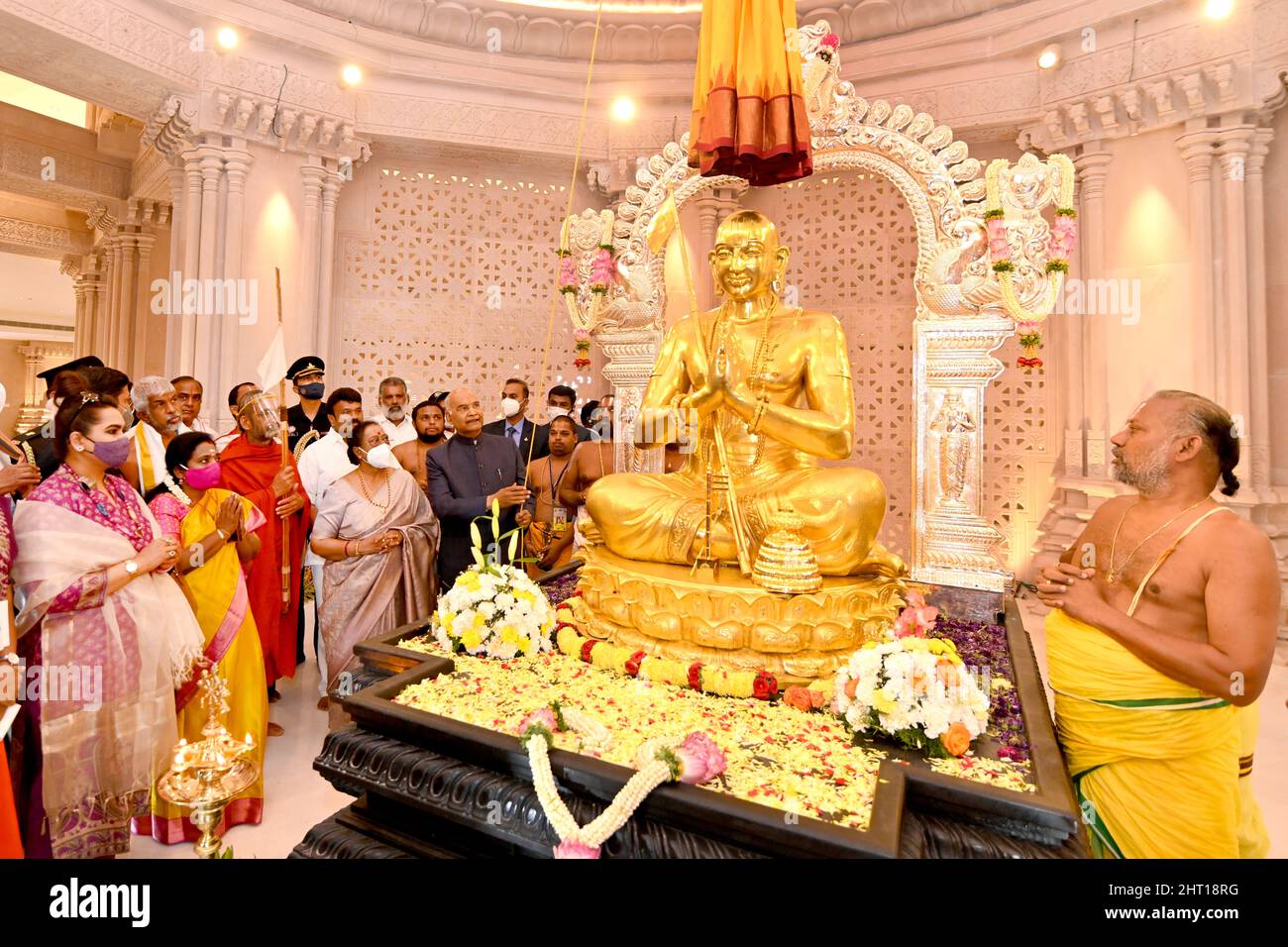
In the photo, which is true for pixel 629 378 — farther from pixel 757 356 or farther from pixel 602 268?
pixel 757 356

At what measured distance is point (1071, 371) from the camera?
20.1 ft

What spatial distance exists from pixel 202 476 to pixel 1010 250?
4274 millimetres

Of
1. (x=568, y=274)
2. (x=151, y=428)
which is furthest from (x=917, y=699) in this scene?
(x=151, y=428)

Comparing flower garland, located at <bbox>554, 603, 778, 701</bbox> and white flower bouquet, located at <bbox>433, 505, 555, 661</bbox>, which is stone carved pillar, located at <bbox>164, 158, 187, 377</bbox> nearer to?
white flower bouquet, located at <bbox>433, 505, 555, 661</bbox>

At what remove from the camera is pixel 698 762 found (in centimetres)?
175

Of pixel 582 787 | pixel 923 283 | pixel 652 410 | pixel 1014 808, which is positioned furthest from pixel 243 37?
pixel 1014 808

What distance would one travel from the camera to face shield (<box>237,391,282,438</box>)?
12.4ft

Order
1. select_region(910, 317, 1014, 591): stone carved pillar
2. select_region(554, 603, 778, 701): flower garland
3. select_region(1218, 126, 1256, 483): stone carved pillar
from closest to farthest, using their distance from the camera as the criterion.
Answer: select_region(554, 603, 778, 701): flower garland, select_region(910, 317, 1014, 591): stone carved pillar, select_region(1218, 126, 1256, 483): stone carved pillar

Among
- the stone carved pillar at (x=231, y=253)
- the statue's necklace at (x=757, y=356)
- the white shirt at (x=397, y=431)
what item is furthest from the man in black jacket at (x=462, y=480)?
the stone carved pillar at (x=231, y=253)

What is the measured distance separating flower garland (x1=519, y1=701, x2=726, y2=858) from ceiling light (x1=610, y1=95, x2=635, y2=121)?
6.91m

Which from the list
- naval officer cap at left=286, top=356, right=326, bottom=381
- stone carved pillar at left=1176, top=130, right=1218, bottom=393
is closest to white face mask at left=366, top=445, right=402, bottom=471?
naval officer cap at left=286, top=356, right=326, bottom=381

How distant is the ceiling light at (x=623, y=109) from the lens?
23.5 ft

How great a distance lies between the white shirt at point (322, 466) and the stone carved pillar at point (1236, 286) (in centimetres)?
632

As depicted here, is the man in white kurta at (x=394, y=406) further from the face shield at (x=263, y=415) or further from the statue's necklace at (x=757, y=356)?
the statue's necklace at (x=757, y=356)
